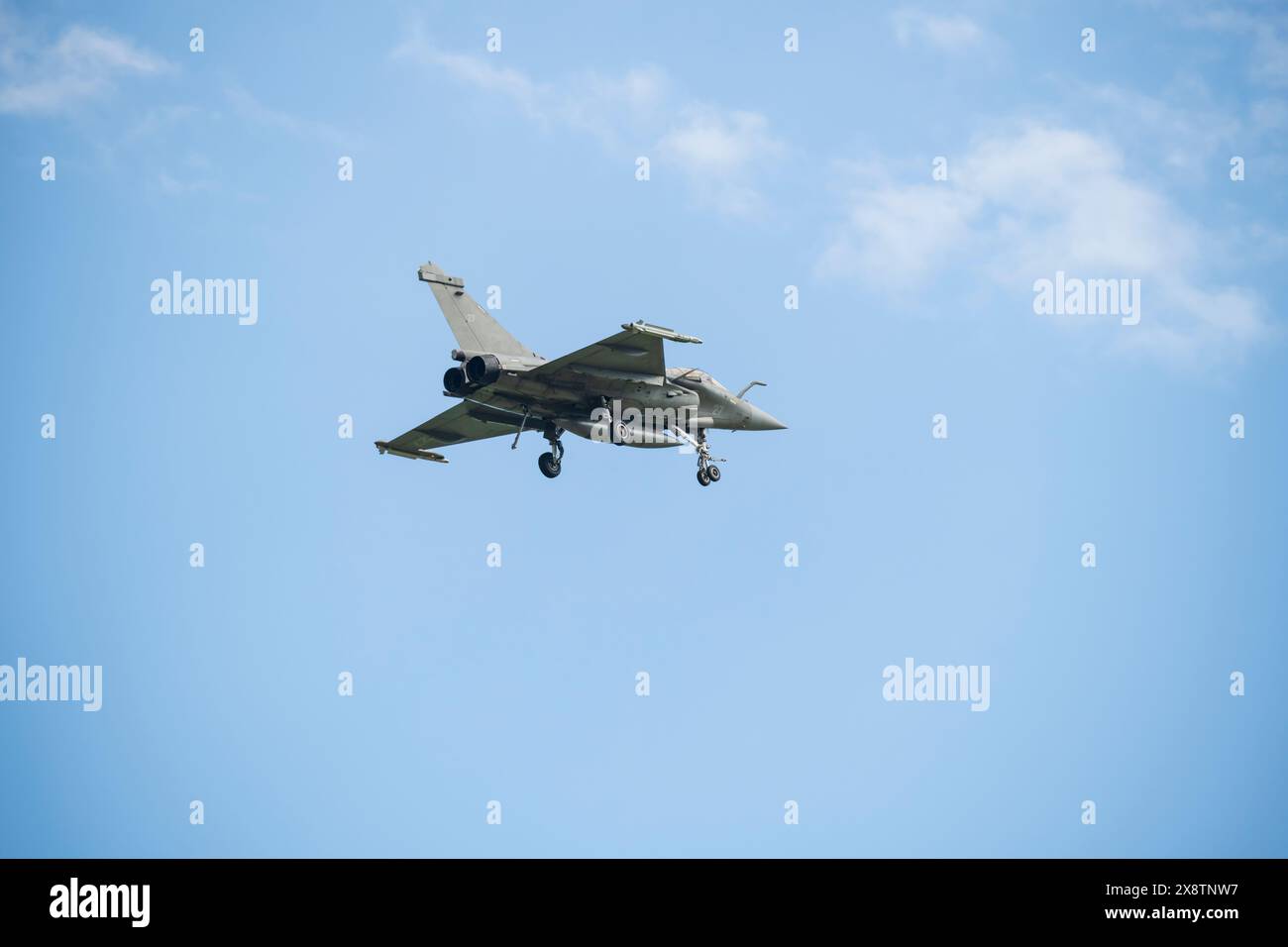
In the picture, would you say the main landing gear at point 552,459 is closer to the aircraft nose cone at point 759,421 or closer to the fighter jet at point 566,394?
the fighter jet at point 566,394

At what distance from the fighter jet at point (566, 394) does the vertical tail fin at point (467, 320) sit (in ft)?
0.09

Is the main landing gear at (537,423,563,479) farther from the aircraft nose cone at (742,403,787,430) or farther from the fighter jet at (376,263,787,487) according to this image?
the aircraft nose cone at (742,403,787,430)

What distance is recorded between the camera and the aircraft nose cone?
50.8 m

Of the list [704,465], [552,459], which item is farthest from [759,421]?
[552,459]

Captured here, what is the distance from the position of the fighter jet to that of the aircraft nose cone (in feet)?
1.83

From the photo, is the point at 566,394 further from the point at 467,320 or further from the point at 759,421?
the point at 759,421


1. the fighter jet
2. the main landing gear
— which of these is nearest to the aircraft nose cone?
the fighter jet

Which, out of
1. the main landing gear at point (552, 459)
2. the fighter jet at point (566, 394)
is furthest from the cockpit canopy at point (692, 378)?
the main landing gear at point (552, 459)
